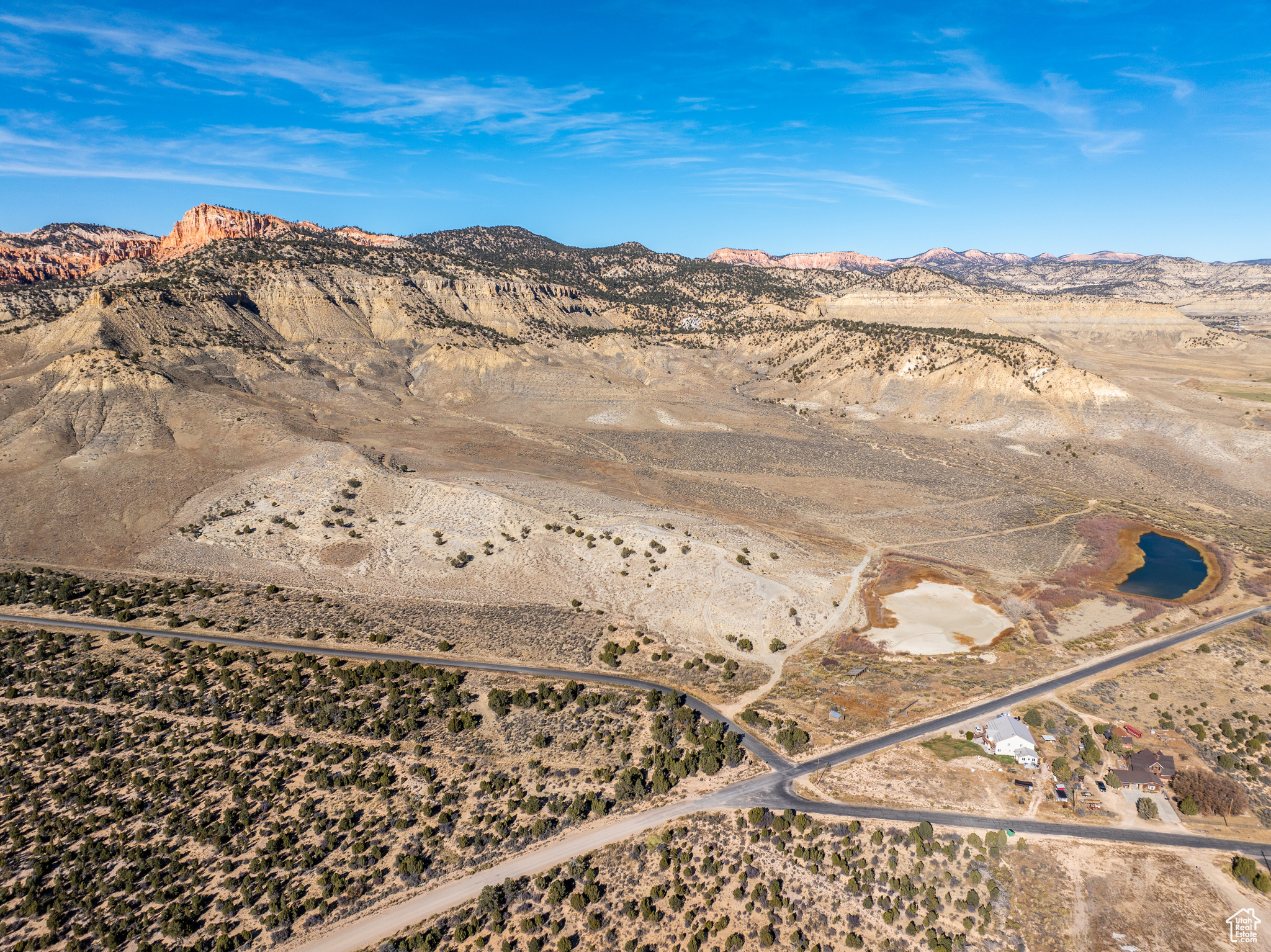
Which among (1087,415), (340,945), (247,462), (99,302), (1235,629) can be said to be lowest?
(340,945)

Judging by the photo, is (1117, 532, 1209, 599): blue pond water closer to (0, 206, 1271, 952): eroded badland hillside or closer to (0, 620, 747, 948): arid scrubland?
(0, 206, 1271, 952): eroded badland hillside

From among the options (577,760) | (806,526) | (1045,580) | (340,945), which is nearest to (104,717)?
(340,945)


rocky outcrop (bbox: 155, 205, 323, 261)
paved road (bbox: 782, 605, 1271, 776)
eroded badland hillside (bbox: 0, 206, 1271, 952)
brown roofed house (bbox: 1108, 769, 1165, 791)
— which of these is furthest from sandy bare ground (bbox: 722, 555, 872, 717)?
rocky outcrop (bbox: 155, 205, 323, 261)

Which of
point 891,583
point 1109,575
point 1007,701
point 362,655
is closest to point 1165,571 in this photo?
point 1109,575

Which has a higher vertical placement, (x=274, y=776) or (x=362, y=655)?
(x=362, y=655)

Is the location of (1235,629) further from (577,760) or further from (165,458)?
(165,458)

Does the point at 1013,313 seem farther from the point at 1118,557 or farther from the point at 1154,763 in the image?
the point at 1154,763
